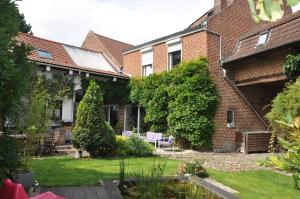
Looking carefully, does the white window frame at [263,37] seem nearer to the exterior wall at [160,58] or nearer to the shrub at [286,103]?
the shrub at [286,103]

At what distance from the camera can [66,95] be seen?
17766mm

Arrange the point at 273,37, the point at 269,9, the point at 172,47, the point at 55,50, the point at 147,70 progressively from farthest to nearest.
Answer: the point at 147,70, the point at 55,50, the point at 172,47, the point at 273,37, the point at 269,9

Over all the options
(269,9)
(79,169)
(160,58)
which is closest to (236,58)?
(160,58)

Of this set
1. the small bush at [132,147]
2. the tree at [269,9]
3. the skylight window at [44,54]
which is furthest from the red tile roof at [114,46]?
the tree at [269,9]

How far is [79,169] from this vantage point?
987cm

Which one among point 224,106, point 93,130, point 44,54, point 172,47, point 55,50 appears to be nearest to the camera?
point 93,130

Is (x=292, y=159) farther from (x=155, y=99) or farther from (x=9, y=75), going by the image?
(x=155, y=99)

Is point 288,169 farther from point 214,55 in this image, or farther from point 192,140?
point 214,55

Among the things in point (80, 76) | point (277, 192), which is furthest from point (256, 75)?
point (277, 192)

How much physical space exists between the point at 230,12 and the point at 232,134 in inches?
267

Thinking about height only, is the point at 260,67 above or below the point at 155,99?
above

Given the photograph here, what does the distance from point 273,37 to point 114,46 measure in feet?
46.6

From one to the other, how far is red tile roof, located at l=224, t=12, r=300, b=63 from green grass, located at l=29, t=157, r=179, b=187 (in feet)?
25.2

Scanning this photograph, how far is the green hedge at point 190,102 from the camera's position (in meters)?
17.0
